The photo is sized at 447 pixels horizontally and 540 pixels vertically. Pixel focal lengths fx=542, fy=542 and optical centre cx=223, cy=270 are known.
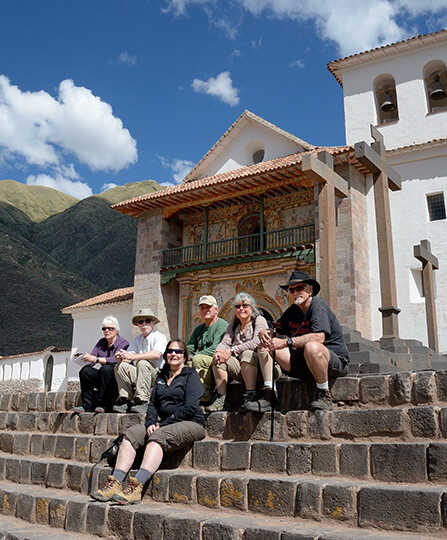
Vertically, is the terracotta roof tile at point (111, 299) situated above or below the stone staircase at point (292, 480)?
above

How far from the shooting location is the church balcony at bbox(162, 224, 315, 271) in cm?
1497

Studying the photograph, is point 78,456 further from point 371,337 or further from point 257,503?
point 371,337


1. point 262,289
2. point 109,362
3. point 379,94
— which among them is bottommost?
point 109,362

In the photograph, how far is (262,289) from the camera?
15.6 metres

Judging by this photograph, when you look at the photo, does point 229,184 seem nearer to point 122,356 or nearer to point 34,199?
point 122,356

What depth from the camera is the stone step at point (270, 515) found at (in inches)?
129

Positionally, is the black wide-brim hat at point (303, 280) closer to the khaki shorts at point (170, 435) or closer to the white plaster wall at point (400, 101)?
the khaki shorts at point (170, 435)

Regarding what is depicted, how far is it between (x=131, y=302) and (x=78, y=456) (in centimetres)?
1222

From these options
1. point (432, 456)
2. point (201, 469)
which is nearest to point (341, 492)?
point (432, 456)

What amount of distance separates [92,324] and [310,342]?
15653mm

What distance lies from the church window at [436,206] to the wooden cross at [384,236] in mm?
6468

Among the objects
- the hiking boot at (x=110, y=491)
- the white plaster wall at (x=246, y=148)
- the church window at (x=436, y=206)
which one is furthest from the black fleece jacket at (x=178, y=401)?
the white plaster wall at (x=246, y=148)

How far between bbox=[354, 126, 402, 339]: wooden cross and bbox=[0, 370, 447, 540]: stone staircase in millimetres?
3495

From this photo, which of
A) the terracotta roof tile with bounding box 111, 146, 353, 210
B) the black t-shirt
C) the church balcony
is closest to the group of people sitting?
the black t-shirt
